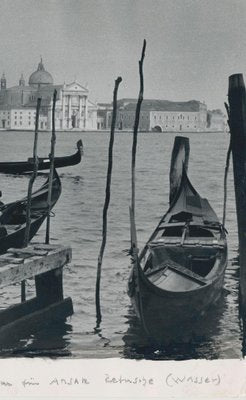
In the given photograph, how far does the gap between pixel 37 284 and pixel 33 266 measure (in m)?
0.42

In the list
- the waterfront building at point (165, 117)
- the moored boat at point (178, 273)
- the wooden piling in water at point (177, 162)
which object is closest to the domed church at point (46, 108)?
the waterfront building at point (165, 117)

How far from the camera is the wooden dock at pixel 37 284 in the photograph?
132 inches

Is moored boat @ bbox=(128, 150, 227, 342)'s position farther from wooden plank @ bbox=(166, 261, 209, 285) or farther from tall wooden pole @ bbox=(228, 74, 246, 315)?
tall wooden pole @ bbox=(228, 74, 246, 315)

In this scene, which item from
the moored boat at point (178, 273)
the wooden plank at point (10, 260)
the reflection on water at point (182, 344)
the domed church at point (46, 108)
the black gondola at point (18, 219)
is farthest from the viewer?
the domed church at point (46, 108)

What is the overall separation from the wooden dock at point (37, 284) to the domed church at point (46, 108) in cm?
4797

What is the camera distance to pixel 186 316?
3721 mm

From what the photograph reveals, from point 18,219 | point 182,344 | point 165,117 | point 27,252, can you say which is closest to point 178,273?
point 182,344

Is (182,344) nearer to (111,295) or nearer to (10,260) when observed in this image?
(10,260)

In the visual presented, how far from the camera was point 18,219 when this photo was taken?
18.9 ft

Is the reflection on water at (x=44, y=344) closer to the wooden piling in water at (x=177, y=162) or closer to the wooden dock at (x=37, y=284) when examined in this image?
the wooden dock at (x=37, y=284)

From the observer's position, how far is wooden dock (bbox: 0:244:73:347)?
336cm
